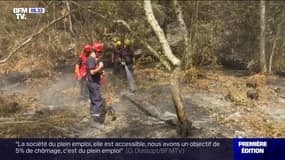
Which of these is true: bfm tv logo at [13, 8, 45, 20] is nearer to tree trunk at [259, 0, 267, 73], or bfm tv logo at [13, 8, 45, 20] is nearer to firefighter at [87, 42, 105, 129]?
firefighter at [87, 42, 105, 129]

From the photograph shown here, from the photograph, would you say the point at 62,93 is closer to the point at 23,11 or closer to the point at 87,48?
the point at 87,48

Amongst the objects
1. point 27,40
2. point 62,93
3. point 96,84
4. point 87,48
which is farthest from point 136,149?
point 27,40

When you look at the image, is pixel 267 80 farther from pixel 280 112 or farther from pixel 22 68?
pixel 22 68

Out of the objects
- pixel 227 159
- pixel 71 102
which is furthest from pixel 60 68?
pixel 227 159

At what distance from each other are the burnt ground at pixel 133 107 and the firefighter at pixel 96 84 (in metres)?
0.06

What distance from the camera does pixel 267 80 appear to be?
882 cm

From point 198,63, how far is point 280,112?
85 cm

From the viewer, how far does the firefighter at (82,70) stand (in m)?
8.83

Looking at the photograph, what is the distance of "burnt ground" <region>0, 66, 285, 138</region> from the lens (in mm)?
8789

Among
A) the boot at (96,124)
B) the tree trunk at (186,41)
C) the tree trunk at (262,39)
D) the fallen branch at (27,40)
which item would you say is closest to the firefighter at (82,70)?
the boot at (96,124)

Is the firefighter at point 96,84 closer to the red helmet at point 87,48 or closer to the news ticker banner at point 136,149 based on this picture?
the red helmet at point 87,48

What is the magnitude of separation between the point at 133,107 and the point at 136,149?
380 mm

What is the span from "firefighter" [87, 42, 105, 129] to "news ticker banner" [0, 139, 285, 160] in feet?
0.66

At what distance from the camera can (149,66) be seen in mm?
8883
